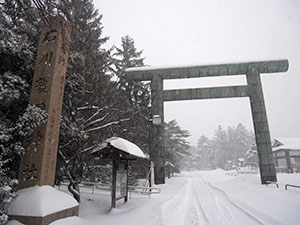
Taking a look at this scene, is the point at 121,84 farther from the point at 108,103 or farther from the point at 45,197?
the point at 45,197

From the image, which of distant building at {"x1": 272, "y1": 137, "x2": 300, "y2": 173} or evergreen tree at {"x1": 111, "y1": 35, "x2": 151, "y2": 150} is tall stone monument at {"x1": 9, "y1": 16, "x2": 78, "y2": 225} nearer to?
evergreen tree at {"x1": 111, "y1": 35, "x2": 151, "y2": 150}

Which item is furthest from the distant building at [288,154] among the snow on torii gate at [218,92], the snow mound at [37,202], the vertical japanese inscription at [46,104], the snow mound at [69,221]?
the vertical japanese inscription at [46,104]

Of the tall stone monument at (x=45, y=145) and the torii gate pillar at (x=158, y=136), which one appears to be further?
the torii gate pillar at (x=158, y=136)

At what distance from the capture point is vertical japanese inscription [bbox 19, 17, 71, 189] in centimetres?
503

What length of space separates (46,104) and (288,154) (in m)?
30.9

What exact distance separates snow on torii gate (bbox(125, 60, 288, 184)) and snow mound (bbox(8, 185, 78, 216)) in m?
10.8

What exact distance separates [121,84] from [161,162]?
9.33 metres

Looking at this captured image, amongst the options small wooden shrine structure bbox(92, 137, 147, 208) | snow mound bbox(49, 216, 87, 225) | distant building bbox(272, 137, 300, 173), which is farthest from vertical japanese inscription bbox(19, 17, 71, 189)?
distant building bbox(272, 137, 300, 173)

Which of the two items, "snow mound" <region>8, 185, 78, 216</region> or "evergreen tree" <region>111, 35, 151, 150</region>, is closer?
"snow mound" <region>8, 185, 78, 216</region>

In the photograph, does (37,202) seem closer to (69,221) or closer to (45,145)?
(69,221)

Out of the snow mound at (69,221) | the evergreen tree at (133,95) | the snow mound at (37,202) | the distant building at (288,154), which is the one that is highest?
the evergreen tree at (133,95)

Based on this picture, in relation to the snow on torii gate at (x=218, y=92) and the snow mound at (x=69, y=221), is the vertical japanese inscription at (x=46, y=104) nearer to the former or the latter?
the snow mound at (x=69, y=221)

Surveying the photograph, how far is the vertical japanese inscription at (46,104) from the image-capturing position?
5.03m

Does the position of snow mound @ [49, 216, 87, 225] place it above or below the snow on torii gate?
below
